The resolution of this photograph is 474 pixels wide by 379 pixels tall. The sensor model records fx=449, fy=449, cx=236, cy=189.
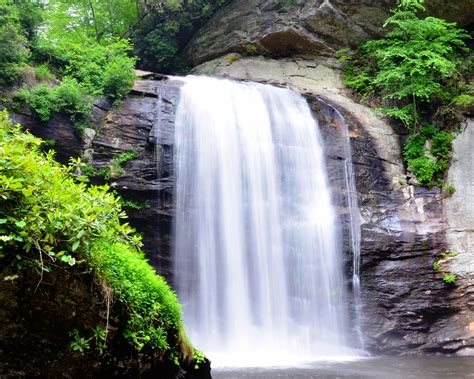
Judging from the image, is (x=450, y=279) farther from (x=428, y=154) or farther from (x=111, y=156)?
(x=111, y=156)

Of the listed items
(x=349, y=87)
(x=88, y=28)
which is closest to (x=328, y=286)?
(x=349, y=87)

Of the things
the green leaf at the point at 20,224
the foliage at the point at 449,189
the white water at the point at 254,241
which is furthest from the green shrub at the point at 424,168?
the green leaf at the point at 20,224

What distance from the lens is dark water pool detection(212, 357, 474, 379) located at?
7273 millimetres

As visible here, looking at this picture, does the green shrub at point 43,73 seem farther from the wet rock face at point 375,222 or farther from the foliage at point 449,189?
the foliage at point 449,189

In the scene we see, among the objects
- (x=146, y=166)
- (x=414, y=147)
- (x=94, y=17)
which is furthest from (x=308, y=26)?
(x=94, y=17)

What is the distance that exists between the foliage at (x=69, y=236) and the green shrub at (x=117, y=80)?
784 cm

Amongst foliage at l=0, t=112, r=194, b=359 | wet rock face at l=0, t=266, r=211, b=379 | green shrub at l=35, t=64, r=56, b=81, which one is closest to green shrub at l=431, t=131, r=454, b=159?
green shrub at l=35, t=64, r=56, b=81

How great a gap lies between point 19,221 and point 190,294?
7534mm

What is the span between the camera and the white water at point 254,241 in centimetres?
978

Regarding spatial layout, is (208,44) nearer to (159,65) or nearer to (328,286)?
(159,65)

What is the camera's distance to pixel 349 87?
588 inches

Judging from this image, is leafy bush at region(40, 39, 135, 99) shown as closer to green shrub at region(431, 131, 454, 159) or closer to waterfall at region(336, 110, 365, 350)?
waterfall at region(336, 110, 365, 350)

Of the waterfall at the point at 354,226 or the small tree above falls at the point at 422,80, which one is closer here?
the waterfall at the point at 354,226

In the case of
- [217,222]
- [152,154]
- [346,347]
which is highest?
[152,154]
